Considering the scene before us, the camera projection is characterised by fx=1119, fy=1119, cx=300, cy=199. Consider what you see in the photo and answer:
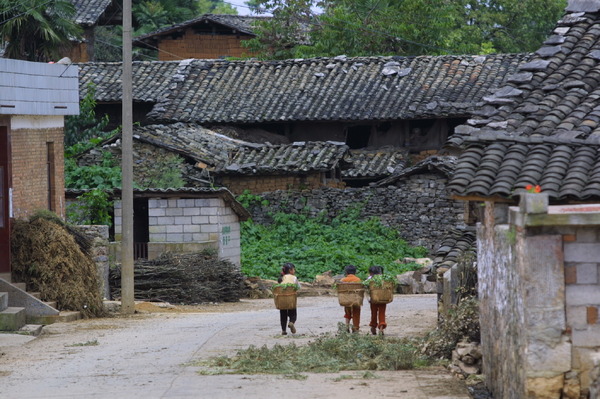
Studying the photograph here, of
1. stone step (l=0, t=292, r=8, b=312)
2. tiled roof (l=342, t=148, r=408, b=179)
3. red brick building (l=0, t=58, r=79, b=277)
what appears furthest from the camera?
tiled roof (l=342, t=148, r=408, b=179)

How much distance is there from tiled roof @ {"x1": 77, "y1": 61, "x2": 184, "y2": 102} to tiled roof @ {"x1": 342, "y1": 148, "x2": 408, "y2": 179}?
7.88 metres

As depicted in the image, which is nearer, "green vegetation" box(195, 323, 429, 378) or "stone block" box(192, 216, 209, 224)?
"green vegetation" box(195, 323, 429, 378)

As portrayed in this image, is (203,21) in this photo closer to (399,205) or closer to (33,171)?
(399,205)

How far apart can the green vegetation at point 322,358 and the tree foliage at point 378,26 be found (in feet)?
106

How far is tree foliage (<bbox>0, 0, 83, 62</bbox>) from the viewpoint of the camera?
3294 cm

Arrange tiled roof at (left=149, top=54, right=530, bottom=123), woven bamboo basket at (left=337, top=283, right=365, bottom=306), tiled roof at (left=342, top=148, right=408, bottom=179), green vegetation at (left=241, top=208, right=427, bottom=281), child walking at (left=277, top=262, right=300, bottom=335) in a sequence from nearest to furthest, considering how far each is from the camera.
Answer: woven bamboo basket at (left=337, top=283, right=365, bottom=306) → child walking at (left=277, top=262, right=300, bottom=335) → green vegetation at (left=241, top=208, right=427, bottom=281) → tiled roof at (left=342, top=148, right=408, bottom=179) → tiled roof at (left=149, top=54, right=530, bottom=123)

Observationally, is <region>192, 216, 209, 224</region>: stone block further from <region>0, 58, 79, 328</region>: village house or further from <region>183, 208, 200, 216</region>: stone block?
<region>0, 58, 79, 328</region>: village house

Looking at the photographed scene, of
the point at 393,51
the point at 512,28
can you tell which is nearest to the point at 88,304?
the point at 393,51

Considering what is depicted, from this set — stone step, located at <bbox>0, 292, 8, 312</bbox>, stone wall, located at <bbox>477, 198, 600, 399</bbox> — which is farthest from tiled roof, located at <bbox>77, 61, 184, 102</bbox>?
stone wall, located at <bbox>477, 198, 600, 399</bbox>

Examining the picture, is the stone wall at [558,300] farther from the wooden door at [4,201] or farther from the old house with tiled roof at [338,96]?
the old house with tiled roof at [338,96]

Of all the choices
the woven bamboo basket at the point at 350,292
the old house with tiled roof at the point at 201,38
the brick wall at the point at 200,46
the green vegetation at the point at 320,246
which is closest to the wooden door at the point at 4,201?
the woven bamboo basket at the point at 350,292

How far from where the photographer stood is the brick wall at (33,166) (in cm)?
2130

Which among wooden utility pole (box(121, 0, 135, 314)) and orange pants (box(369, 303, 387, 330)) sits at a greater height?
wooden utility pole (box(121, 0, 135, 314))

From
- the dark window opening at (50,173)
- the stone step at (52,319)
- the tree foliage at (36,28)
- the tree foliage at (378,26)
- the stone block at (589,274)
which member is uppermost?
the tree foliage at (378,26)
